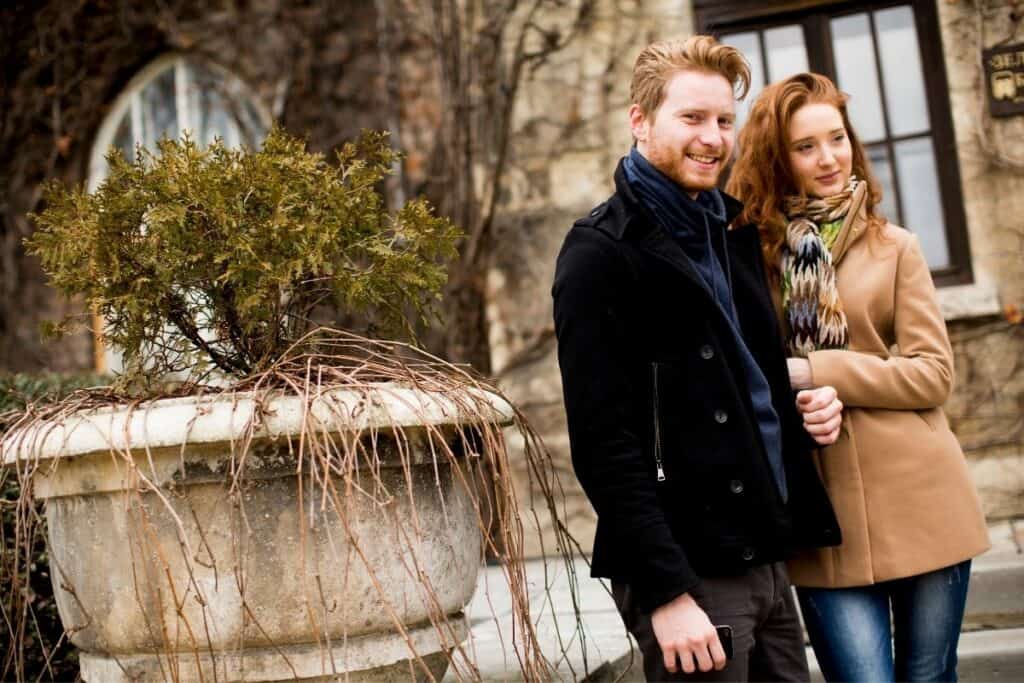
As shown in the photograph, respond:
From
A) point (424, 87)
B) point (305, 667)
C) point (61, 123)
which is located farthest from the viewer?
point (61, 123)

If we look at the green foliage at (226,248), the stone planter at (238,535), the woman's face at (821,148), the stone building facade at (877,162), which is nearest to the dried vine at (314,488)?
the stone planter at (238,535)

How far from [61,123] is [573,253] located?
6469mm

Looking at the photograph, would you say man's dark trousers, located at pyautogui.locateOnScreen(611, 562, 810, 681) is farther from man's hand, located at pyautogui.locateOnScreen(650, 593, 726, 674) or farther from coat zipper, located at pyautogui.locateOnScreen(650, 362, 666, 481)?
coat zipper, located at pyautogui.locateOnScreen(650, 362, 666, 481)

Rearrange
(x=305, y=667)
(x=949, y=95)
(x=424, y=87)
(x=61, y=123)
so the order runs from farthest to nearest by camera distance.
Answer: (x=61, y=123) → (x=424, y=87) → (x=949, y=95) → (x=305, y=667)

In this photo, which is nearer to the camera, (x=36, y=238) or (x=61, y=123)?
(x=36, y=238)

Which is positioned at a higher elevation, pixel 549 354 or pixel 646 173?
pixel 646 173

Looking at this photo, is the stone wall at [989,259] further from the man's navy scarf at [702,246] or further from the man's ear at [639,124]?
the man's ear at [639,124]

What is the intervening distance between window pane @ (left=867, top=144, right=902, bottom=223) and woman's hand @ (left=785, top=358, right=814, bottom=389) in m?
3.77

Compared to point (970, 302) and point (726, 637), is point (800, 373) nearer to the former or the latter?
point (726, 637)

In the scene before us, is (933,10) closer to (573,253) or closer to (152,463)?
(573,253)

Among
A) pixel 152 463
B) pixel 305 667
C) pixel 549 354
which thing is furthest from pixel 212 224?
pixel 549 354

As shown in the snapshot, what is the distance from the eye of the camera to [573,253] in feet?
6.41

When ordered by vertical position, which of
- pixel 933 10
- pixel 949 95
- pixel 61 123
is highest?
pixel 61 123

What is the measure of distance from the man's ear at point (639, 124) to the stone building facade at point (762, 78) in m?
3.69
